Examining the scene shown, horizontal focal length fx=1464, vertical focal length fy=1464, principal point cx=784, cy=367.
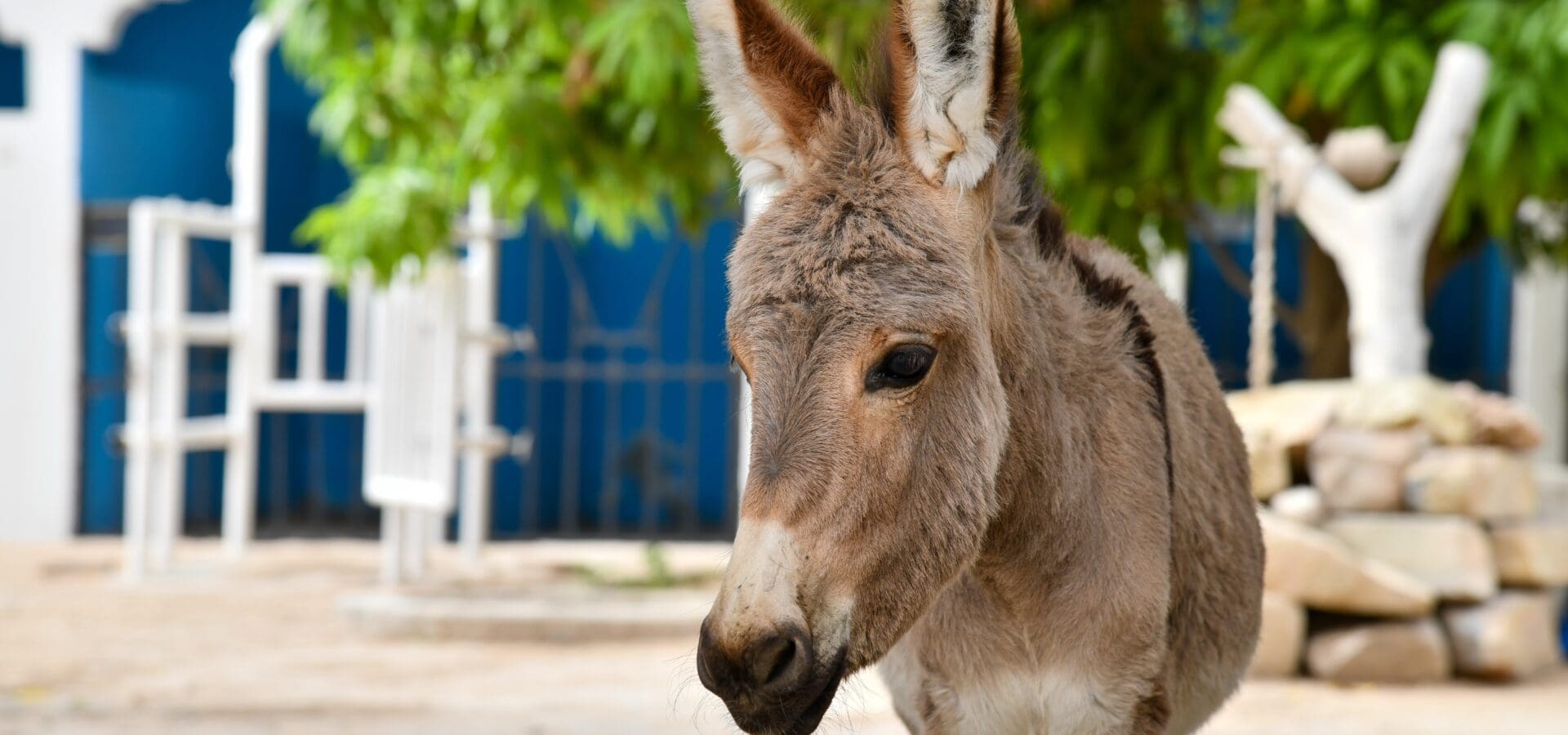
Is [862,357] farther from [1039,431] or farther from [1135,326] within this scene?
[1135,326]

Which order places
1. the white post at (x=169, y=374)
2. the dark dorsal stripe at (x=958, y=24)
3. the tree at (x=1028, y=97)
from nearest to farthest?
1. the dark dorsal stripe at (x=958, y=24)
2. the tree at (x=1028, y=97)
3. the white post at (x=169, y=374)

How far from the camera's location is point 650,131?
774 centimetres

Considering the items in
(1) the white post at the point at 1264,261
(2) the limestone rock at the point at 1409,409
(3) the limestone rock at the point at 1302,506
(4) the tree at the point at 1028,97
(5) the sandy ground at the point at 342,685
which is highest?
(4) the tree at the point at 1028,97

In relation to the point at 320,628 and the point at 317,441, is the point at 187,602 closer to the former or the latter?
the point at 320,628

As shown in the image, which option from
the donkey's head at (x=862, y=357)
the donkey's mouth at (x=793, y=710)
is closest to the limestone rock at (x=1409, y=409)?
the donkey's head at (x=862, y=357)

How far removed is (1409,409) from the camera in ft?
23.6

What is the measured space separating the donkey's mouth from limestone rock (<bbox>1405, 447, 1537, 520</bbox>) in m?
5.89

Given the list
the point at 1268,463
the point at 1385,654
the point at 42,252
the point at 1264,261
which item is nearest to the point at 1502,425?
the point at 1268,463

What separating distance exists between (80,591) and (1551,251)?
10.1 metres

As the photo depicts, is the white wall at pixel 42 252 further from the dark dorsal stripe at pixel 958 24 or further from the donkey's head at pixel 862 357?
the dark dorsal stripe at pixel 958 24

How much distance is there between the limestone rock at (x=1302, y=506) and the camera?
7211 millimetres

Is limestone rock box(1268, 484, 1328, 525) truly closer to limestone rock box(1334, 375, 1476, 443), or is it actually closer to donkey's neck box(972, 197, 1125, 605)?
limestone rock box(1334, 375, 1476, 443)

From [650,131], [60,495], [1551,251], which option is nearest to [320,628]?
[650,131]

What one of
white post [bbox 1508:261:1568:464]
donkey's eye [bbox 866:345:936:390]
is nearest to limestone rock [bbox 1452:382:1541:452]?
white post [bbox 1508:261:1568:464]
